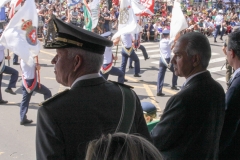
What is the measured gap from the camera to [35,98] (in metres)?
8.59

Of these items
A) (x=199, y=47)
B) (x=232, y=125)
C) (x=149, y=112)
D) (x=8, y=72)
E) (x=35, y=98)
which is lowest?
(x=35, y=98)

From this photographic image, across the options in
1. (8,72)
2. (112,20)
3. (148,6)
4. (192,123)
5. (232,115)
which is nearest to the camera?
(192,123)

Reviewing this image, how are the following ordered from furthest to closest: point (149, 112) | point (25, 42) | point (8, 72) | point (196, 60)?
point (8, 72)
point (25, 42)
point (149, 112)
point (196, 60)

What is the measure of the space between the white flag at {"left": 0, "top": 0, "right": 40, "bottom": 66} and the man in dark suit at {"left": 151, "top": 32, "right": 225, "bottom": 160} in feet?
14.6

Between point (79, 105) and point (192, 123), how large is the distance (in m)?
0.94

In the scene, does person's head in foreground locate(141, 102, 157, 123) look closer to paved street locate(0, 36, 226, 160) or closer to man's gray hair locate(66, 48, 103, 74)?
man's gray hair locate(66, 48, 103, 74)

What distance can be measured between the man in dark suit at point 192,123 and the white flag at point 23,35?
4.44m

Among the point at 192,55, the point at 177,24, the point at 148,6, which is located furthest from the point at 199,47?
the point at 148,6

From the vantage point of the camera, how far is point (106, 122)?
6.36ft

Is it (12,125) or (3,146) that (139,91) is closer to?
(12,125)

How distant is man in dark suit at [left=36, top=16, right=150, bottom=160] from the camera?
1.83 m

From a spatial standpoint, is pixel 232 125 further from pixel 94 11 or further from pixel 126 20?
pixel 94 11

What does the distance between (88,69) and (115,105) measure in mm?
245

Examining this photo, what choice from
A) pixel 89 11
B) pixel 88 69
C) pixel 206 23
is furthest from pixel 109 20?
pixel 88 69
